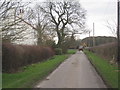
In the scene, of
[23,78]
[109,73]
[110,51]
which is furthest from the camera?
[110,51]

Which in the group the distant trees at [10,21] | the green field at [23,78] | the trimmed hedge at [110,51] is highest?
the distant trees at [10,21]

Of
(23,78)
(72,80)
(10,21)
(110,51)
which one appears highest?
(10,21)

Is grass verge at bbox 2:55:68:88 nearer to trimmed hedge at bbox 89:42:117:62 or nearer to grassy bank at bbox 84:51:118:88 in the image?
grassy bank at bbox 84:51:118:88

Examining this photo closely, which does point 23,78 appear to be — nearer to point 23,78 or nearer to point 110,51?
point 23,78

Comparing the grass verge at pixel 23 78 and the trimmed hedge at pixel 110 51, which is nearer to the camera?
the grass verge at pixel 23 78

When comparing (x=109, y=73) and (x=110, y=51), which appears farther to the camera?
(x=110, y=51)

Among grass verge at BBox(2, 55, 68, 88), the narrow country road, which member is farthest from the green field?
the narrow country road

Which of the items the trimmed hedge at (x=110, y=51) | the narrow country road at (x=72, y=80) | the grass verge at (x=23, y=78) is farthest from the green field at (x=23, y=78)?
the trimmed hedge at (x=110, y=51)

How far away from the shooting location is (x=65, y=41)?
68.4 metres

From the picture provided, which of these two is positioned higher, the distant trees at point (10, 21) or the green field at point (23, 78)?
the distant trees at point (10, 21)

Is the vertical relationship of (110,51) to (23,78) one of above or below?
above

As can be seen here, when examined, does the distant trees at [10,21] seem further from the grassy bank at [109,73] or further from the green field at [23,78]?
the grassy bank at [109,73]

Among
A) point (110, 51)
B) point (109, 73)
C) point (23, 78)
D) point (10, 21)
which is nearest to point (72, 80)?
point (23, 78)

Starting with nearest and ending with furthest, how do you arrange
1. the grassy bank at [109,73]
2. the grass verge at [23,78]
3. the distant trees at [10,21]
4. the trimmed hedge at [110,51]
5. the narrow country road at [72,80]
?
the grass verge at [23,78] → the narrow country road at [72,80] → the grassy bank at [109,73] → the distant trees at [10,21] → the trimmed hedge at [110,51]
